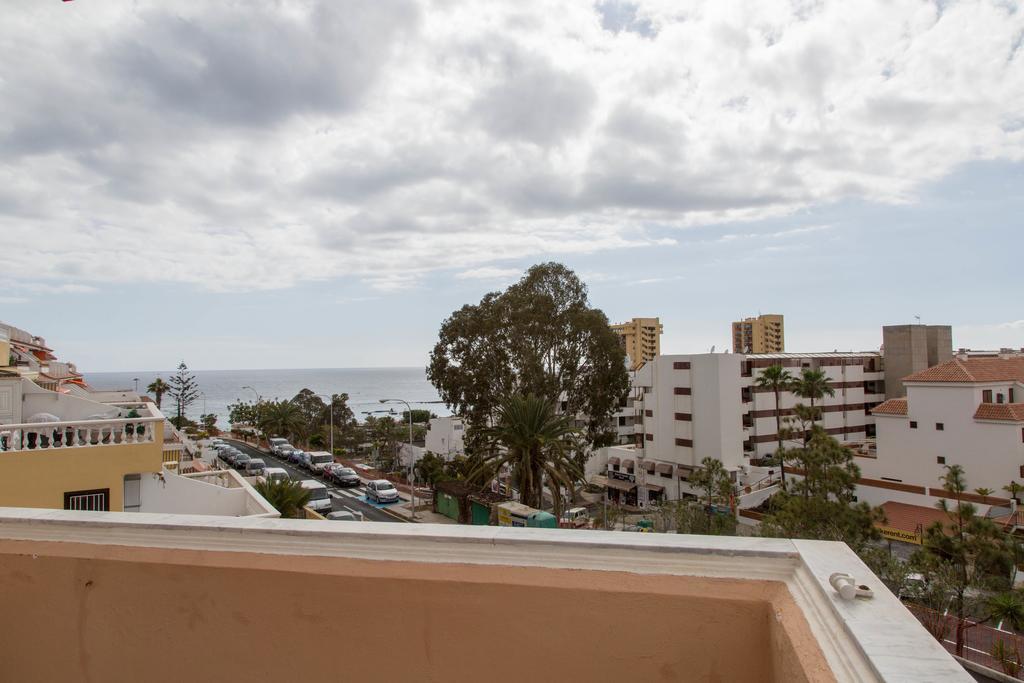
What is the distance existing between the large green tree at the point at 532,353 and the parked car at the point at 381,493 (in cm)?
707

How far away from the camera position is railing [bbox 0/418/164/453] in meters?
8.22

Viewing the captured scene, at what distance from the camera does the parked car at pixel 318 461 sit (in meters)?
37.9

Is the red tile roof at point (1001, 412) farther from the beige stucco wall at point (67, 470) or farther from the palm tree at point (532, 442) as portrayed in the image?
the beige stucco wall at point (67, 470)

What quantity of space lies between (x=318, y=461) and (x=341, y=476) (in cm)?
580

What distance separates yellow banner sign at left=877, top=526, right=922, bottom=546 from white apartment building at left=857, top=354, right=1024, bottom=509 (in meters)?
2.88

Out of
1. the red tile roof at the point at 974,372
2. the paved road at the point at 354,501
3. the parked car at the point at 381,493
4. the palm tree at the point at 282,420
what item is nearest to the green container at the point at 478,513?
the paved road at the point at 354,501

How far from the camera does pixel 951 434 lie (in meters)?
27.2

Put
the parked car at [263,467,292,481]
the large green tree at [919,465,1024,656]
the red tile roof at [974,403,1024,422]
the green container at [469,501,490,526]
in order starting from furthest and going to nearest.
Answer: the red tile roof at [974,403,1024,422]
the green container at [469,501,490,526]
the parked car at [263,467,292,481]
the large green tree at [919,465,1024,656]

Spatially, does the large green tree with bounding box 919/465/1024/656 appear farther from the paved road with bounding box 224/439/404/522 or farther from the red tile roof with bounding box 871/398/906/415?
the paved road with bounding box 224/439/404/522

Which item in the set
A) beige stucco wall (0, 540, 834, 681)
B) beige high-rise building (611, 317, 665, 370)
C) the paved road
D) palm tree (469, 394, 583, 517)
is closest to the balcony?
beige stucco wall (0, 540, 834, 681)

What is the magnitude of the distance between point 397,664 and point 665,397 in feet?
115

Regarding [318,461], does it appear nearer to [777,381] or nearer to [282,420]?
[282,420]

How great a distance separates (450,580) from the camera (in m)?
1.98

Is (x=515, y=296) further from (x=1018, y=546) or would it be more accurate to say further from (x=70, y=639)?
(x=70, y=639)
